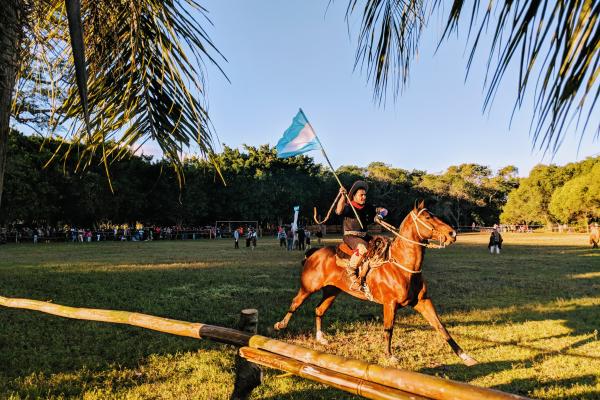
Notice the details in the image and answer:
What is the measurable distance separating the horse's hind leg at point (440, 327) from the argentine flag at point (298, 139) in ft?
8.20

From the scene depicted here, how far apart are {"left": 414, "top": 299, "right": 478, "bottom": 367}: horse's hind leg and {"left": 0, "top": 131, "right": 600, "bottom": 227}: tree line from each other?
675 inches

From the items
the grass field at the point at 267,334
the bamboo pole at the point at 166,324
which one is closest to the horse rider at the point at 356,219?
the grass field at the point at 267,334

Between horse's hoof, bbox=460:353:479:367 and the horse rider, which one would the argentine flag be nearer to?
the horse rider

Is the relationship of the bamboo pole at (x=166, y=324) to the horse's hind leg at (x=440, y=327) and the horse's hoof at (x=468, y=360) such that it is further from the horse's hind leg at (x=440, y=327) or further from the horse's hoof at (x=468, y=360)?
the horse's hoof at (x=468, y=360)

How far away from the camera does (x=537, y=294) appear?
10.5m

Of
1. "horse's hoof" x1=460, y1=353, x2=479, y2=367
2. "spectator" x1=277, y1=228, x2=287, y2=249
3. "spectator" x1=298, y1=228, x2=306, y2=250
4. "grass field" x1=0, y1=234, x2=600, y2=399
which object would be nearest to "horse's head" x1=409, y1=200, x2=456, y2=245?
"horse's hoof" x1=460, y1=353, x2=479, y2=367

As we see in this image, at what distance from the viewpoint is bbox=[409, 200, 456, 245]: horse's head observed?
5195 mm

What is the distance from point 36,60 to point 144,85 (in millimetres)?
920

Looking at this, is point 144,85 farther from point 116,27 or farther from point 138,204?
point 138,204

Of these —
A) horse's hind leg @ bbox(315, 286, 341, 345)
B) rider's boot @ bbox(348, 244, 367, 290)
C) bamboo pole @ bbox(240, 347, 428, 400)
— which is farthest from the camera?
horse's hind leg @ bbox(315, 286, 341, 345)

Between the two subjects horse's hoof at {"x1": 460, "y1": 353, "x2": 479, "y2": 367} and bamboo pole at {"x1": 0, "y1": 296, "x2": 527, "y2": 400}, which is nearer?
bamboo pole at {"x1": 0, "y1": 296, "x2": 527, "y2": 400}

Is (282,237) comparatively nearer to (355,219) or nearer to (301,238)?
(301,238)

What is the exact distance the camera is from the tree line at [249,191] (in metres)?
32.1

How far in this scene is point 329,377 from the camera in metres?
2.31
